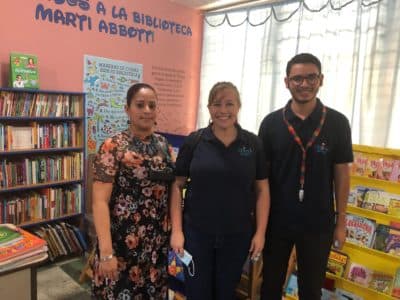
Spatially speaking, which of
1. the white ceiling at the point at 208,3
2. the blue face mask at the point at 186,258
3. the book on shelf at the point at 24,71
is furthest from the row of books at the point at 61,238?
the white ceiling at the point at 208,3

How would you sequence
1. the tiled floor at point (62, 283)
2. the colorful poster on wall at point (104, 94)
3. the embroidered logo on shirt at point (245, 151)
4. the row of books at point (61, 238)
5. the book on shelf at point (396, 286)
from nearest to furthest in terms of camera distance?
the embroidered logo on shirt at point (245, 151)
the book on shelf at point (396, 286)
the tiled floor at point (62, 283)
the row of books at point (61, 238)
the colorful poster on wall at point (104, 94)

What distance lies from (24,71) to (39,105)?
288 mm

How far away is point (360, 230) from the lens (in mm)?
2035

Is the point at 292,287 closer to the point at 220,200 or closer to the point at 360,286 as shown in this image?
the point at 360,286

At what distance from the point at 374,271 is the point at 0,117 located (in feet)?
9.08

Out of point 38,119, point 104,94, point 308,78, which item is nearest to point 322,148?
point 308,78

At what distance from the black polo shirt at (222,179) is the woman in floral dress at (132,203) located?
13cm

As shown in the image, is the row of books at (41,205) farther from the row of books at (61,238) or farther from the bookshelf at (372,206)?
the bookshelf at (372,206)

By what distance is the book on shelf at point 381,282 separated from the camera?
1.90 metres

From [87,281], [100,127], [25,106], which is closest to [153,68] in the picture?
[100,127]

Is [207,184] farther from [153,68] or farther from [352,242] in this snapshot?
[153,68]

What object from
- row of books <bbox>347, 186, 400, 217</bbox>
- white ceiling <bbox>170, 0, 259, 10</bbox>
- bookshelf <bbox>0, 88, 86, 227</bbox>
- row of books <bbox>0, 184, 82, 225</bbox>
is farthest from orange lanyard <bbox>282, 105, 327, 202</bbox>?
white ceiling <bbox>170, 0, 259, 10</bbox>

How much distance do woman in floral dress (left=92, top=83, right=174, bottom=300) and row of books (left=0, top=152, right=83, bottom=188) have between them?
1.66 metres

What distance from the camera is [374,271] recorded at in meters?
1.96
